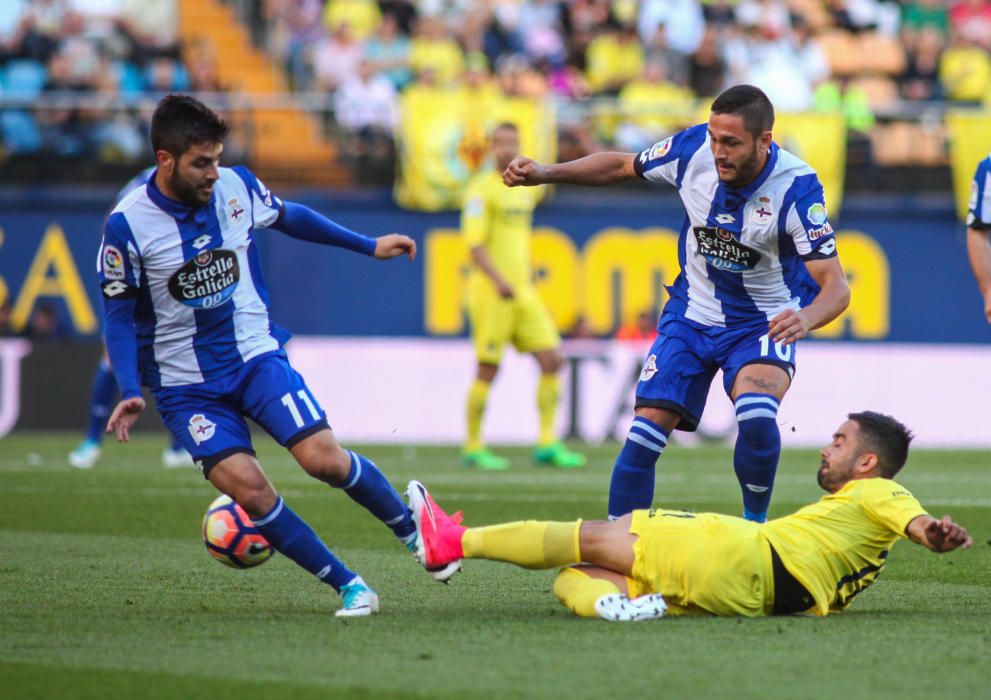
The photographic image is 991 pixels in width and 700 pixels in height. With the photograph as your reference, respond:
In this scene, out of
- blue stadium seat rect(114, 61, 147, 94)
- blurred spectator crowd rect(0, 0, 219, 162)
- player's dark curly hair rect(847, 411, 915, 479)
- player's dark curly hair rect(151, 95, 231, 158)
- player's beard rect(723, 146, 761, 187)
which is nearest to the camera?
player's dark curly hair rect(847, 411, 915, 479)

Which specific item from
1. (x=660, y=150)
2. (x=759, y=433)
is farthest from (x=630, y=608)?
(x=660, y=150)

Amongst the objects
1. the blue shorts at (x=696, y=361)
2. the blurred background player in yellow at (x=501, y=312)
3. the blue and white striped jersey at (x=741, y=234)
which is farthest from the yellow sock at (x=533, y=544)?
the blurred background player in yellow at (x=501, y=312)

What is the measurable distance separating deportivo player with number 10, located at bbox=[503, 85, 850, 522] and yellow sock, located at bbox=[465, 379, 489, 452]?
21.5ft

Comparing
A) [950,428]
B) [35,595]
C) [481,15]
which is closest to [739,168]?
[35,595]

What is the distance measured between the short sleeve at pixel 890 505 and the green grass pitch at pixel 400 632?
0.38m

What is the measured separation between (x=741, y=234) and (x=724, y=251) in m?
0.15

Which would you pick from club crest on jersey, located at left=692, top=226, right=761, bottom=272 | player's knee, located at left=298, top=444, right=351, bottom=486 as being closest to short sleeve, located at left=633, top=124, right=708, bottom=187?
club crest on jersey, located at left=692, top=226, right=761, bottom=272

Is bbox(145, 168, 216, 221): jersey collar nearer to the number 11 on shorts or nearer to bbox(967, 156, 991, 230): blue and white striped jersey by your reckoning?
the number 11 on shorts

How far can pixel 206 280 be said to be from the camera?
6.34 metres

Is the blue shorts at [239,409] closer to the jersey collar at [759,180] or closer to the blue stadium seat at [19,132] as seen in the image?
the jersey collar at [759,180]

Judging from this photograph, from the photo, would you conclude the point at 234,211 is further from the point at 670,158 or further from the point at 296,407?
the point at 670,158

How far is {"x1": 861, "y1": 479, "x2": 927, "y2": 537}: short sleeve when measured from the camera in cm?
560

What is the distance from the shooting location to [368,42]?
19969mm

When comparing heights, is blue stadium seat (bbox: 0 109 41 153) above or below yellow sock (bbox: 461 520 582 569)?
above
